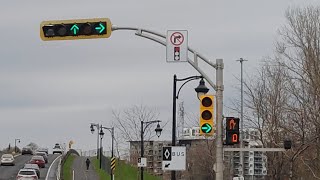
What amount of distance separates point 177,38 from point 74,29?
3.00m

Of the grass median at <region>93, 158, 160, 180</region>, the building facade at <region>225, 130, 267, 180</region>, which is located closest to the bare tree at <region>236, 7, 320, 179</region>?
the building facade at <region>225, 130, 267, 180</region>

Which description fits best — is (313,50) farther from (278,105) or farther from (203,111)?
(203,111)

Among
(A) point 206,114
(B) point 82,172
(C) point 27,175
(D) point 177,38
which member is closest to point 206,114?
(A) point 206,114

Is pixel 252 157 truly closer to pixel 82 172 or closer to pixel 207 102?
pixel 82 172

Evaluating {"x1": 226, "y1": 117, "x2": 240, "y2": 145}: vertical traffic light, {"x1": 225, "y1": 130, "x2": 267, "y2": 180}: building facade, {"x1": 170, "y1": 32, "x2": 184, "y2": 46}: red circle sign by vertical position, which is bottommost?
{"x1": 225, "y1": 130, "x2": 267, "y2": 180}: building facade

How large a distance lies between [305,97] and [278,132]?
21.4ft

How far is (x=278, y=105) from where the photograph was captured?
4241 cm

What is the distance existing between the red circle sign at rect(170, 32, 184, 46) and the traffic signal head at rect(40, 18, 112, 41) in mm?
1991

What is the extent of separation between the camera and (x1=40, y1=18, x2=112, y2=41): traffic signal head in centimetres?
1777

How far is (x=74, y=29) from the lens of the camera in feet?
58.4

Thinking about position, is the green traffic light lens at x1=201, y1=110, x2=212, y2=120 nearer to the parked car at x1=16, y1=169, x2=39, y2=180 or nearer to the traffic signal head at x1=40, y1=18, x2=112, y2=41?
the traffic signal head at x1=40, y1=18, x2=112, y2=41

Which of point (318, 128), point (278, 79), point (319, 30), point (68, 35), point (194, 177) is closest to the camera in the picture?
point (68, 35)

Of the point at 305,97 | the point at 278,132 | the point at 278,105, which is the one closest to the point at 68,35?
the point at 305,97

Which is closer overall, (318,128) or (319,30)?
(318,128)
